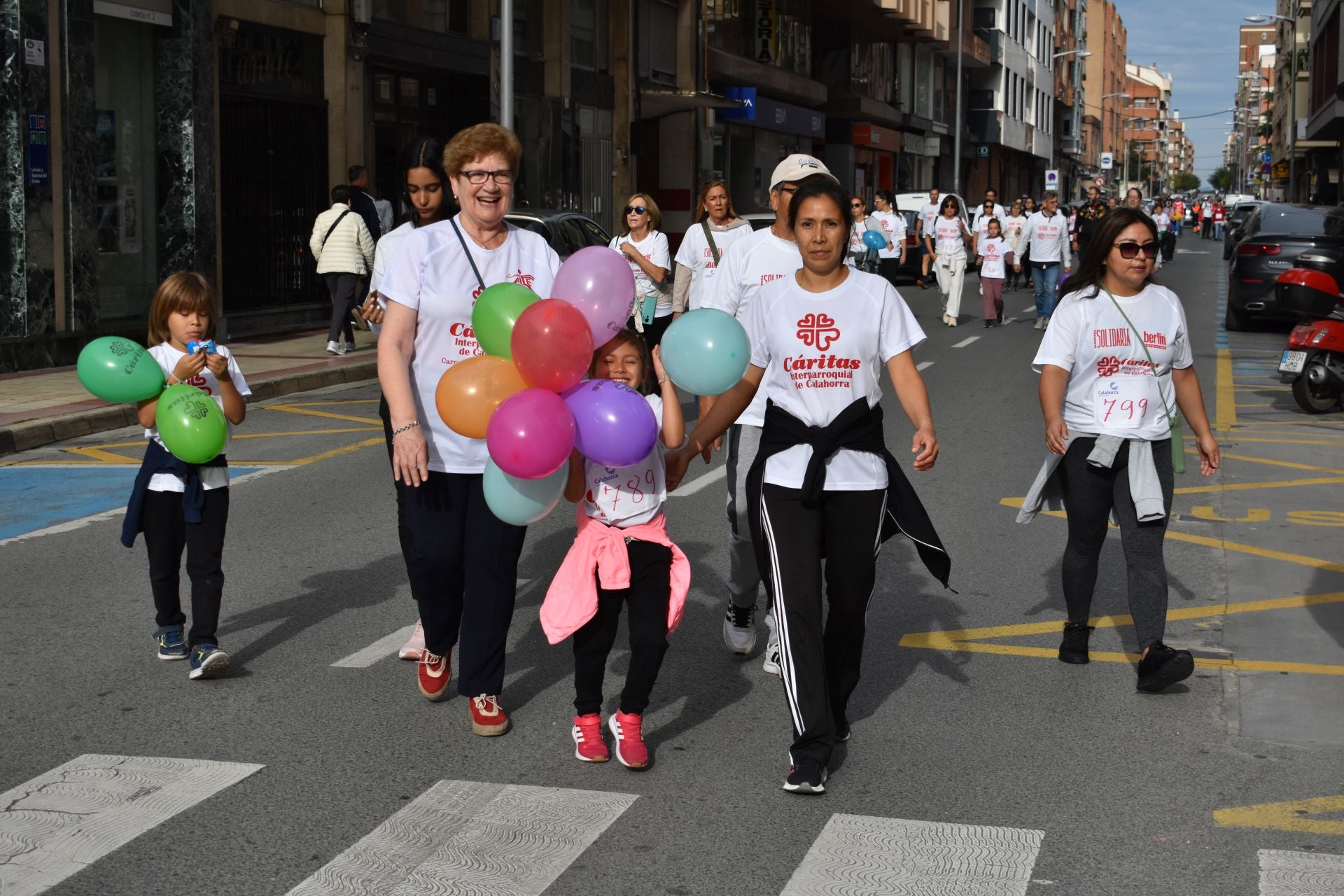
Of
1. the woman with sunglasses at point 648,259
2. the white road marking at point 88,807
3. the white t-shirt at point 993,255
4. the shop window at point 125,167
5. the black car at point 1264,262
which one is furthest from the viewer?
the white t-shirt at point 993,255

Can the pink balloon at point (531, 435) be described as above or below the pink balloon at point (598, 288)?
below

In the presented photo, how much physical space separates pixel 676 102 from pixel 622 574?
2942cm

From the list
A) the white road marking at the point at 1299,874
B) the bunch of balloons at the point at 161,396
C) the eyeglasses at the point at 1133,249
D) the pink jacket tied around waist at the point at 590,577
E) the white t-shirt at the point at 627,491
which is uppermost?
the eyeglasses at the point at 1133,249

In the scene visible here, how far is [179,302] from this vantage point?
608 cm

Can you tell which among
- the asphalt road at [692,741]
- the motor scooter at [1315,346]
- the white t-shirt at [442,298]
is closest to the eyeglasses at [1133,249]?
the asphalt road at [692,741]

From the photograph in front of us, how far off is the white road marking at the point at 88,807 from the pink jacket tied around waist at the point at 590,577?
1.03m

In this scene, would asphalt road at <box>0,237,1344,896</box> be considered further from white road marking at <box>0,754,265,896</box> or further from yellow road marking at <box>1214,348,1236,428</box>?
yellow road marking at <box>1214,348,1236,428</box>

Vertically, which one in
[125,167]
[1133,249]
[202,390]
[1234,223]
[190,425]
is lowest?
[190,425]

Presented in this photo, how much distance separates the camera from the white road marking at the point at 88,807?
422 centimetres

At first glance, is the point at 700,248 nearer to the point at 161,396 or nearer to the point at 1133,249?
the point at 1133,249

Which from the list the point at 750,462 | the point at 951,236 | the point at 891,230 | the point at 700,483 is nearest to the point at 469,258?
the point at 750,462

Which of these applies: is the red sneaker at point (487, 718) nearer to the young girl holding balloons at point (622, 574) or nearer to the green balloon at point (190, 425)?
the young girl holding balloons at point (622, 574)

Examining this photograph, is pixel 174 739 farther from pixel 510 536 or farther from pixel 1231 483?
pixel 1231 483

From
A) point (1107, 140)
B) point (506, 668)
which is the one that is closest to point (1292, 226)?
point (506, 668)
